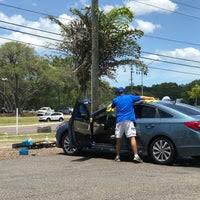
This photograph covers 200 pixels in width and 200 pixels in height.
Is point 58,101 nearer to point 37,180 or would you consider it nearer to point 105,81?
point 105,81

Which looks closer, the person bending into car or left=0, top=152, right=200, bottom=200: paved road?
left=0, top=152, right=200, bottom=200: paved road

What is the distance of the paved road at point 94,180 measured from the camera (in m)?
8.59

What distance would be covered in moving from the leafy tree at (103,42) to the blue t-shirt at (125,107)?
28.2 ft

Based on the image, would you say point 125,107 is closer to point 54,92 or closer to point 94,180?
point 94,180

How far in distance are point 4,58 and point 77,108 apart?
280 ft

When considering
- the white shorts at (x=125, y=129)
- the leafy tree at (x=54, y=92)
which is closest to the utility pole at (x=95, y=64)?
the white shorts at (x=125, y=129)

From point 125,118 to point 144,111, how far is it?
2.04 ft

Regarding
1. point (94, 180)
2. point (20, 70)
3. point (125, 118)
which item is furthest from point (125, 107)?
point (20, 70)

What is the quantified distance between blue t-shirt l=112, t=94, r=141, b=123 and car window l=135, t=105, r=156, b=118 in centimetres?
26

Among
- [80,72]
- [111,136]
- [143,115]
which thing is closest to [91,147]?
[111,136]

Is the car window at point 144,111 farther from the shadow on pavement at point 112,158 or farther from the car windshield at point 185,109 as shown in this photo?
the shadow on pavement at point 112,158

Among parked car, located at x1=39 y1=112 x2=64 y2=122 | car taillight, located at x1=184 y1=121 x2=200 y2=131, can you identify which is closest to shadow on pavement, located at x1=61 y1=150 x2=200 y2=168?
car taillight, located at x1=184 y1=121 x2=200 y2=131

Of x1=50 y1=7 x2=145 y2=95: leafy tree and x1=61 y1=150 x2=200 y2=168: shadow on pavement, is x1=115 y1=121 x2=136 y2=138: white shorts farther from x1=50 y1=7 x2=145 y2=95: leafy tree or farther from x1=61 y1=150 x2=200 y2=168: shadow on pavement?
x1=50 y1=7 x2=145 y2=95: leafy tree

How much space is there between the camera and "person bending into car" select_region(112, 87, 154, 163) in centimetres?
1266
